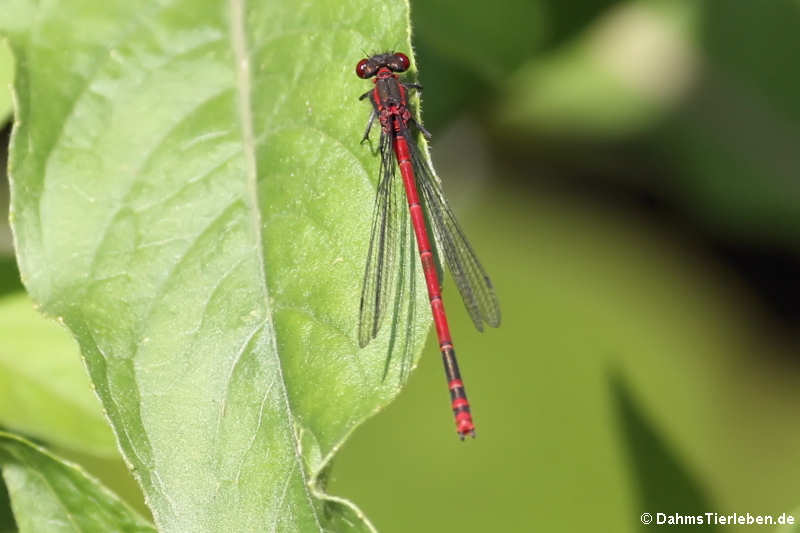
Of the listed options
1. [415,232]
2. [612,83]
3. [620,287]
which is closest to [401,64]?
[415,232]

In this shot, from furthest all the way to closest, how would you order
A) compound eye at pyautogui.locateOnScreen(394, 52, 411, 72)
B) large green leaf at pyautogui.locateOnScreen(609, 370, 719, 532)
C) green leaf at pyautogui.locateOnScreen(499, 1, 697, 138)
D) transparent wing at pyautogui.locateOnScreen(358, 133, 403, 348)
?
green leaf at pyautogui.locateOnScreen(499, 1, 697, 138) < large green leaf at pyautogui.locateOnScreen(609, 370, 719, 532) < compound eye at pyautogui.locateOnScreen(394, 52, 411, 72) < transparent wing at pyautogui.locateOnScreen(358, 133, 403, 348)

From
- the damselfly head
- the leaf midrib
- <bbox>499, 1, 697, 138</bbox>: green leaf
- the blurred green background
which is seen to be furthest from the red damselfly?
<bbox>499, 1, 697, 138</bbox>: green leaf

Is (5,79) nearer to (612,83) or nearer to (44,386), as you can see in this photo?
(44,386)

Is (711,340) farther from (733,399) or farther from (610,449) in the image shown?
(610,449)

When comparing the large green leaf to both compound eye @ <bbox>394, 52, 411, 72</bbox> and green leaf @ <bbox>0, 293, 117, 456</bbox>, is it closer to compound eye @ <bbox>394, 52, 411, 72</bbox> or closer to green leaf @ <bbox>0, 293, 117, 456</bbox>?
compound eye @ <bbox>394, 52, 411, 72</bbox>

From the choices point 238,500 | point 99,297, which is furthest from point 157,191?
point 238,500

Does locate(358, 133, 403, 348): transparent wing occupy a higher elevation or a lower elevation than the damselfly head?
lower

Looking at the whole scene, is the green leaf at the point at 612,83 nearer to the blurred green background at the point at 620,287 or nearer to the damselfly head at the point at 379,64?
the blurred green background at the point at 620,287
